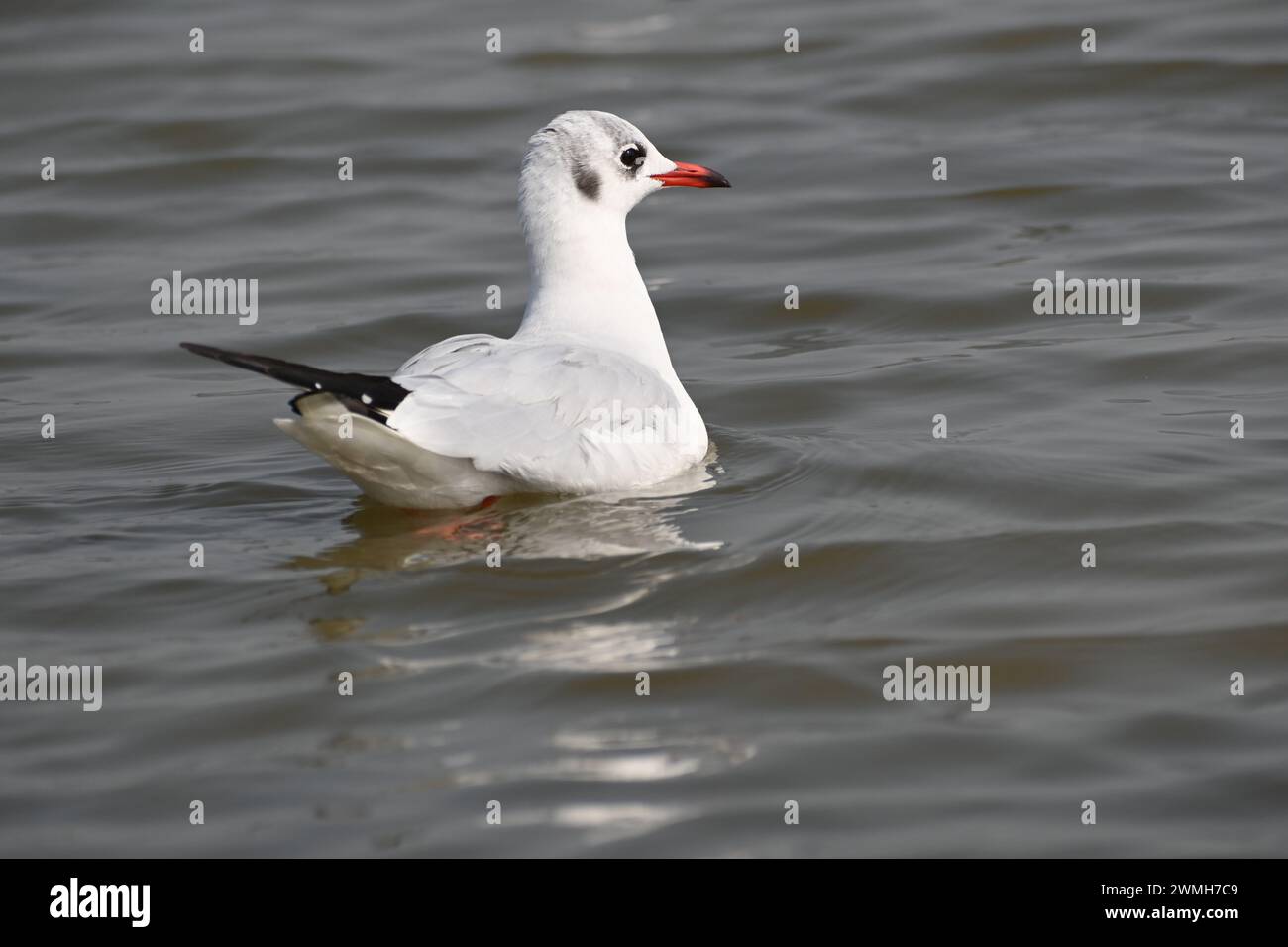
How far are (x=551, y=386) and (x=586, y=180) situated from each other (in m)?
1.21

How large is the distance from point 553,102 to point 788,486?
6460 millimetres

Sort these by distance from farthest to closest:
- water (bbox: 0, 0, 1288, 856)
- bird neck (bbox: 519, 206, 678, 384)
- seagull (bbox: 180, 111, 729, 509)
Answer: bird neck (bbox: 519, 206, 678, 384), seagull (bbox: 180, 111, 729, 509), water (bbox: 0, 0, 1288, 856)

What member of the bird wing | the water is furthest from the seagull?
the water

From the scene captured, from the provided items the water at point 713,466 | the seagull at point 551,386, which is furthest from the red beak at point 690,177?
the water at point 713,466

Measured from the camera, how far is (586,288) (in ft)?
22.5

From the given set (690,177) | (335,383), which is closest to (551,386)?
(335,383)

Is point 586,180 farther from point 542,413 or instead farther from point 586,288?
point 542,413

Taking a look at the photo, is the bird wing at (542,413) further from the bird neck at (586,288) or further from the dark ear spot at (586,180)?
the dark ear spot at (586,180)

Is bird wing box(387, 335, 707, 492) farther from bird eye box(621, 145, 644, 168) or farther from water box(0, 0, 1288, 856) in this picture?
bird eye box(621, 145, 644, 168)

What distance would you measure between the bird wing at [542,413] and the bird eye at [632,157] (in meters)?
0.95

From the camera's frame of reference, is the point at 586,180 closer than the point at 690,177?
Yes

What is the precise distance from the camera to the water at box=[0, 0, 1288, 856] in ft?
14.6

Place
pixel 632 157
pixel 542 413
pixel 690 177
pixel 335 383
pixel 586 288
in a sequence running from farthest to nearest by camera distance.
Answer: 1. pixel 690 177
2. pixel 632 157
3. pixel 586 288
4. pixel 542 413
5. pixel 335 383

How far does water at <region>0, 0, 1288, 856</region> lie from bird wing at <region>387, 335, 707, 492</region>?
7.5 inches
